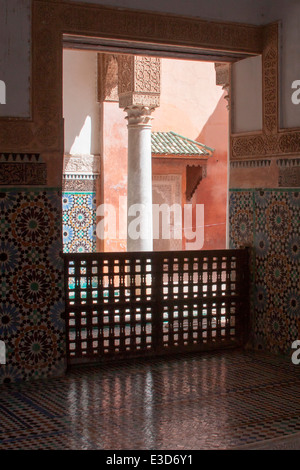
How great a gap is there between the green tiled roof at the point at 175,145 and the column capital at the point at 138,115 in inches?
217

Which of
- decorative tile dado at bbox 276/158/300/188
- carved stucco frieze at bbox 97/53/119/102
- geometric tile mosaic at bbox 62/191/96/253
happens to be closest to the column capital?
carved stucco frieze at bbox 97/53/119/102

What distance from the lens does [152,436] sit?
3617 millimetres

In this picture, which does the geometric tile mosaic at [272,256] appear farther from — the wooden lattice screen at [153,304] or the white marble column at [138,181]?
the white marble column at [138,181]

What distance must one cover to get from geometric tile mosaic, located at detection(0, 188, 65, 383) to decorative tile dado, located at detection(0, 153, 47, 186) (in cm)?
6

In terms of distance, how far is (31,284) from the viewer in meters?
4.78

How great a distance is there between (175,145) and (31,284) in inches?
386

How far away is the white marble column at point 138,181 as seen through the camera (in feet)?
26.9

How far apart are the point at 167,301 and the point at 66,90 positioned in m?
4.05

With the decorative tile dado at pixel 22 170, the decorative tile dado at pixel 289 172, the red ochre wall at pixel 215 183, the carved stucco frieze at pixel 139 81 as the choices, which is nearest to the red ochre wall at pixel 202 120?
the red ochre wall at pixel 215 183

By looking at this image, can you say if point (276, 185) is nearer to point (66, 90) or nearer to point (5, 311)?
point (5, 311)

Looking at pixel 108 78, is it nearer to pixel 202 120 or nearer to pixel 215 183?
pixel 202 120

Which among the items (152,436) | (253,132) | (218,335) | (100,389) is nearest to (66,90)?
(253,132)

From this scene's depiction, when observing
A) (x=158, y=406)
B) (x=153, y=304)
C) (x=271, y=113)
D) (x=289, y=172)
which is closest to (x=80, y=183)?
(x=153, y=304)

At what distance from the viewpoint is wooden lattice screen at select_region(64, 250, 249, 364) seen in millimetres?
5191
